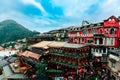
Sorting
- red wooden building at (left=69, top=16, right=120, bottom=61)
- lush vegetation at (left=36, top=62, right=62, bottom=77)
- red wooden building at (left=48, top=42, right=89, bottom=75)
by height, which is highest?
red wooden building at (left=69, top=16, right=120, bottom=61)

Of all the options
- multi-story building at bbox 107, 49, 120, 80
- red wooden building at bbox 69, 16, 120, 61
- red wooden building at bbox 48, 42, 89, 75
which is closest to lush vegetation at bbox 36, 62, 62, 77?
red wooden building at bbox 48, 42, 89, 75

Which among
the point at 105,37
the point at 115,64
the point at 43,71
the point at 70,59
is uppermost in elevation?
the point at 105,37

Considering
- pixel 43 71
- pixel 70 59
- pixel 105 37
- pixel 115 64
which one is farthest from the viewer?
pixel 70 59

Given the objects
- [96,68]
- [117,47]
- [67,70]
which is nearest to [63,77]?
[67,70]

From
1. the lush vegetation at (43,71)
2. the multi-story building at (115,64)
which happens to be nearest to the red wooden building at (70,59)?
the lush vegetation at (43,71)

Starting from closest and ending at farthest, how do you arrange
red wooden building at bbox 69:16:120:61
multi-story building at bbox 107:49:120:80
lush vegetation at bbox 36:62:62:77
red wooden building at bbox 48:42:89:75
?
multi-story building at bbox 107:49:120:80
red wooden building at bbox 48:42:89:75
lush vegetation at bbox 36:62:62:77
red wooden building at bbox 69:16:120:61

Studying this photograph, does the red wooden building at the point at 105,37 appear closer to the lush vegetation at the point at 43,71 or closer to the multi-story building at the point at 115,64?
the multi-story building at the point at 115,64

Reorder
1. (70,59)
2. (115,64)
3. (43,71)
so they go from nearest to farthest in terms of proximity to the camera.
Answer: (115,64) < (43,71) < (70,59)

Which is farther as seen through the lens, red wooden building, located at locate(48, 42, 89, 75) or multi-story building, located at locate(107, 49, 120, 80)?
red wooden building, located at locate(48, 42, 89, 75)

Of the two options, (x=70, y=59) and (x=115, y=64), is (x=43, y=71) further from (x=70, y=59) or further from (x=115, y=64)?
(x=115, y=64)

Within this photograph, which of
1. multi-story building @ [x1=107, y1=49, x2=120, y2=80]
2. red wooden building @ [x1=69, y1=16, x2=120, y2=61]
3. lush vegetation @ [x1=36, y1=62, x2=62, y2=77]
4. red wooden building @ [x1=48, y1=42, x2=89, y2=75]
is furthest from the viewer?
red wooden building @ [x1=69, y1=16, x2=120, y2=61]

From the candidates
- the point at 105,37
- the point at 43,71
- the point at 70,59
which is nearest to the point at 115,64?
the point at 105,37

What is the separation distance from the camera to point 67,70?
55.5 m

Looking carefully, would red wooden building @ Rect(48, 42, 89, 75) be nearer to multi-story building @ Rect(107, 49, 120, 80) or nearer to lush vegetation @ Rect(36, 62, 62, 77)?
lush vegetation @ Rect(36, 62, 62, 77)
